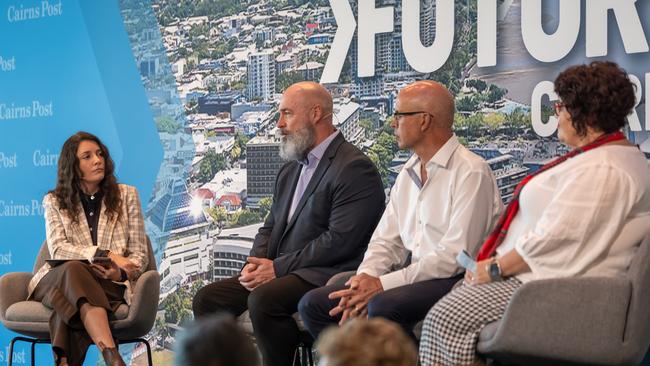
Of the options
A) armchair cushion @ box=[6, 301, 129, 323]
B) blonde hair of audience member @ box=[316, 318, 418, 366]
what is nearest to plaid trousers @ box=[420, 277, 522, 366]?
blonde hair of audience member @ box=[316, 318, 418, 366]

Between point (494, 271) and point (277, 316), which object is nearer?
point (494, 271)

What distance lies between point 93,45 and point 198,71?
36.3 inches

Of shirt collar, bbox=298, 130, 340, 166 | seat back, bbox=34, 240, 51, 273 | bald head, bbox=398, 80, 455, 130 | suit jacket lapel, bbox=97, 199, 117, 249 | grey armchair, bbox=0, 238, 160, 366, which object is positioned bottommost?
grey armchair, bbox=0, 238, 160, 366

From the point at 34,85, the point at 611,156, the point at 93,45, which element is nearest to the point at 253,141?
the point at 93,45

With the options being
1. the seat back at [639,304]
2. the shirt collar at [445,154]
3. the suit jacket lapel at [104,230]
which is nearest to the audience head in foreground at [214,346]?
the seat back at [639,304]

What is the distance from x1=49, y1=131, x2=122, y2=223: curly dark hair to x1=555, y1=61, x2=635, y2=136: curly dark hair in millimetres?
2712

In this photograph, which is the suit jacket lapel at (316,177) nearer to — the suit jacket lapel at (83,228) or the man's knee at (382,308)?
the man's knee at (382,308)

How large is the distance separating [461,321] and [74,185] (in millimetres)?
2673

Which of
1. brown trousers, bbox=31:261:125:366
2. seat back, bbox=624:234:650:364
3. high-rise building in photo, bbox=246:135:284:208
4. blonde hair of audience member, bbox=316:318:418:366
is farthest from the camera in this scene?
high-rise building in photo, bbox=246:135:284:208

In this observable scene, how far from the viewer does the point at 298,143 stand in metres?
4.63

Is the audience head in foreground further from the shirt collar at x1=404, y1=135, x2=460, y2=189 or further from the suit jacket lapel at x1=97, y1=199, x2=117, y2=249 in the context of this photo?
the suit jacket lapel at x1=97, y1=199, x2=117, y2=249

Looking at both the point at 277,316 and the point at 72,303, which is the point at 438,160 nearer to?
the point at 277,316

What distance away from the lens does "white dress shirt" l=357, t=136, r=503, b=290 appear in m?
3.81

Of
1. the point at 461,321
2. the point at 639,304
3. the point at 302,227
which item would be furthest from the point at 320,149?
the point at 639,304
